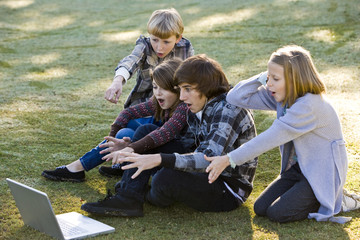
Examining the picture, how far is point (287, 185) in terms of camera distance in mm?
2643

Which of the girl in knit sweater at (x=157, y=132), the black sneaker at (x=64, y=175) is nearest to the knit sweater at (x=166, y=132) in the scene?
the girl in knit sweater at (x=157, y=132)

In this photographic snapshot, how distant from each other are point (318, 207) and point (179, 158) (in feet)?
2.43

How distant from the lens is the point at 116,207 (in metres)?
2.55

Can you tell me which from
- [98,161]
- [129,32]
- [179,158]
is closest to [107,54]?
[129,32]

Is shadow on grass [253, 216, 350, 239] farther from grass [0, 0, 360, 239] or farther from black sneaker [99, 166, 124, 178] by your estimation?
black sneaker [99, 166, 124, 178]

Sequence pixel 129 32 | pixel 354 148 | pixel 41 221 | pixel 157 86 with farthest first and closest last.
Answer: pixel 129 32 < pixel 354 148 < pixel 157 86 < pixel 41 221

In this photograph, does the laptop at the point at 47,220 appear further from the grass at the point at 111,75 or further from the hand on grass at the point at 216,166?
the hand on grass at the point at 216,166

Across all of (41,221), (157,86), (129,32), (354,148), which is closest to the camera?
(41,221)

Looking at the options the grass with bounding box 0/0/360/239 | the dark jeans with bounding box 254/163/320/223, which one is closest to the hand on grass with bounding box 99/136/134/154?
the grass with bounding box 0/0/360/239

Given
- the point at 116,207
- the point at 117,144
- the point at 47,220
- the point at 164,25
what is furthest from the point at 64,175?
the point at 164,25

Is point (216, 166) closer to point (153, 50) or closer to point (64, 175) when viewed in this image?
point (64, 175)

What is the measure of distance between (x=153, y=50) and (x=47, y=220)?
66.4 inches

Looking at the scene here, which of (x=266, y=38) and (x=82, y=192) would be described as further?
(x=266, y=38)

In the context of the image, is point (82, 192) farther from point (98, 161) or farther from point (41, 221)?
point (41, 221)
